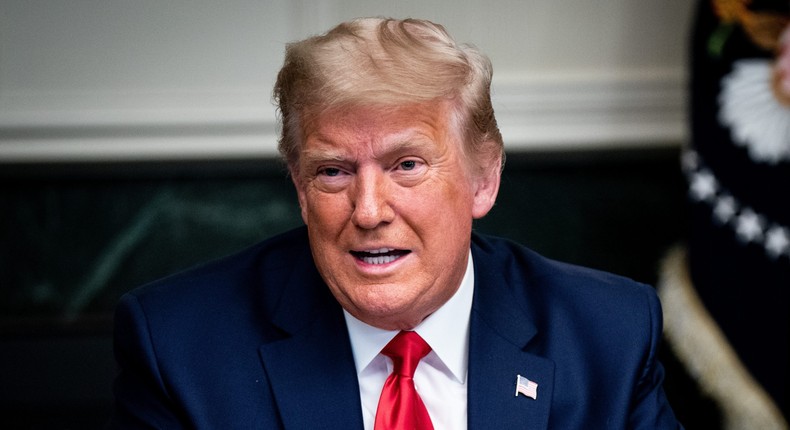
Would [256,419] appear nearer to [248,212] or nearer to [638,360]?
[638,360]

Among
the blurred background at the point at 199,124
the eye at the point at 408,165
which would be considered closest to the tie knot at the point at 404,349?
the eye at the point at 408,165

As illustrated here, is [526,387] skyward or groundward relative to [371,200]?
groundward

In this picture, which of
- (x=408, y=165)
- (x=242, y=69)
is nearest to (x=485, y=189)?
(x=408, y=165)

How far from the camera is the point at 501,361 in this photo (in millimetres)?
2020

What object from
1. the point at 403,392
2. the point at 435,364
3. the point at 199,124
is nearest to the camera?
the point at 403,392

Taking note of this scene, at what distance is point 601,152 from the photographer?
3730mm

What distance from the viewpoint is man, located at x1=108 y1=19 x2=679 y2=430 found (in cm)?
181

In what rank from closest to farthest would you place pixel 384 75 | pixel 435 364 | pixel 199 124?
pixel 384 75 → pixel 435 364 → pixel 199 124

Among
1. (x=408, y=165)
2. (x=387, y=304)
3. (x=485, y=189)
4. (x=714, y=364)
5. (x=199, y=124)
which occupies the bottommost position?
(x=714, y=364)

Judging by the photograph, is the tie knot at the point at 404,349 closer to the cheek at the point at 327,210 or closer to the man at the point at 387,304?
the man at the point at 387,304

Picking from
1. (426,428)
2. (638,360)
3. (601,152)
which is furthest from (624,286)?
(601,152)

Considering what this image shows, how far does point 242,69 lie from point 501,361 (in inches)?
78.0

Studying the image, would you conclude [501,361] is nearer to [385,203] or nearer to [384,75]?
[385,203]

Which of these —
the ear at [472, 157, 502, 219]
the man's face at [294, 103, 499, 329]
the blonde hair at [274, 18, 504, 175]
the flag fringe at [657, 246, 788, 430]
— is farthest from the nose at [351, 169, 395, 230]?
the flag fringe at [657, 246, 788, 430]
